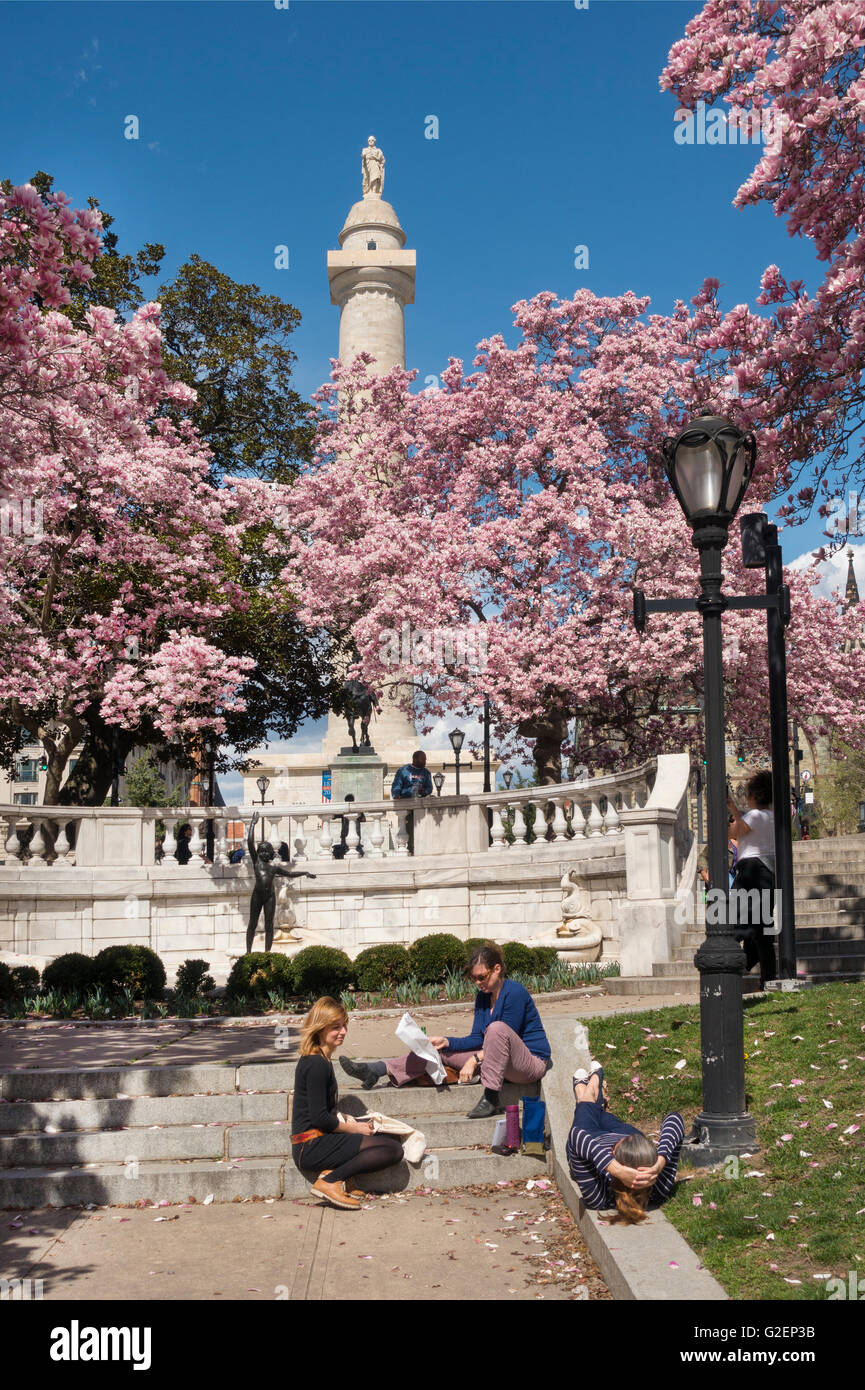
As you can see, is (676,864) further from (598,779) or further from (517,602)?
(517,602)

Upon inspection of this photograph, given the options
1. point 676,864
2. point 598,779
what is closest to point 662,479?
point 598,779

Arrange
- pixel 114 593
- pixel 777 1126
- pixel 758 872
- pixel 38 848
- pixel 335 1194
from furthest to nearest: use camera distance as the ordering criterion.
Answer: pixel 114 593 → pixel 38 848 → pixel 758 872 → pixel 335 1194 → pixel 777 1126

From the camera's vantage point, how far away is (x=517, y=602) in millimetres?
24531

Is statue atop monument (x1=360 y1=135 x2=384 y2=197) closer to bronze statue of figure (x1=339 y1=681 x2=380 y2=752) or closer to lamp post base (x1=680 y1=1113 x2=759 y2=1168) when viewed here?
bronze statue of figure (x1=339 y1=681 x2=380 y2=752)

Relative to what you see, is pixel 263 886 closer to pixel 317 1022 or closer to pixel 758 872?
pixel 758 872

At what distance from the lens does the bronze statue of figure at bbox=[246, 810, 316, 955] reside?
17.9 metres

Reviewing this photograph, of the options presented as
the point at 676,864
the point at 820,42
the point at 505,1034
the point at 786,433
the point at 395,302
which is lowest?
the point at 505,1034

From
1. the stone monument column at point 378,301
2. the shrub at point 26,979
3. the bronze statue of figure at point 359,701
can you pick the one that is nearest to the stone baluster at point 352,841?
the shrub at point 26,979

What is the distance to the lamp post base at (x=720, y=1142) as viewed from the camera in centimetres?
734

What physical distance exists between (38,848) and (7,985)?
377cm

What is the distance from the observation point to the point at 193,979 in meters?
16.4

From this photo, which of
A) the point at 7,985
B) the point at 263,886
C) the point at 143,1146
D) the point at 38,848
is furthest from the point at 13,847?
the point at 143,1146

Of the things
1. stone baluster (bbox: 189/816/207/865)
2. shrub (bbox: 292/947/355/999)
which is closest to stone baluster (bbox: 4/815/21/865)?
stone baluster (bbox: 189/816/207/865)
